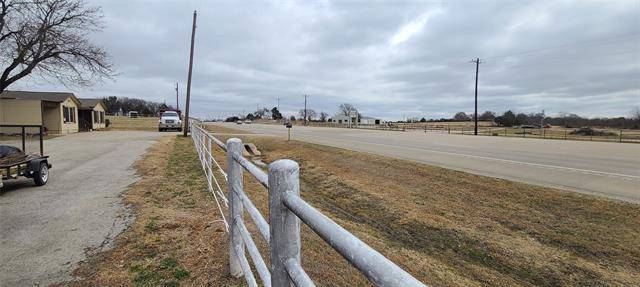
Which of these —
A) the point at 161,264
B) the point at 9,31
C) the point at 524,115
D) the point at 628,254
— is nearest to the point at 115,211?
the point at 161,264

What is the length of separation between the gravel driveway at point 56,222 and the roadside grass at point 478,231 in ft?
8.83

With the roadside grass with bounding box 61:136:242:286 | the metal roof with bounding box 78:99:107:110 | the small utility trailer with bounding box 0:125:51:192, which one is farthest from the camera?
the metal roof with bounding box 78:99:107:110

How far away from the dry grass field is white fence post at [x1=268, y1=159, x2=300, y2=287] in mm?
2332

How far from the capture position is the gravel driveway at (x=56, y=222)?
13.3ft

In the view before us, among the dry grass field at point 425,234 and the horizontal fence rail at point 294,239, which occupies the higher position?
the horizontal fence rail at point 294,239

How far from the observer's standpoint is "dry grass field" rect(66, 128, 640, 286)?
14.4 ft

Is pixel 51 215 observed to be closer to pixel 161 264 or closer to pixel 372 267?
pixel 161 264

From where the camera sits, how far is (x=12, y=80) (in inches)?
1000

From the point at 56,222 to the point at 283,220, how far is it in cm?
560

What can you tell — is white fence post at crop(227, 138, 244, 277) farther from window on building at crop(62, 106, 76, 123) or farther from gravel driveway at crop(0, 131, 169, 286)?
window on building at crop(62, 106, 76, 123)

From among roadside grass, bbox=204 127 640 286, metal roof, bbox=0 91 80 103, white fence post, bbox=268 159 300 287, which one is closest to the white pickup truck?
metal roof, bbox=0 91 80 103

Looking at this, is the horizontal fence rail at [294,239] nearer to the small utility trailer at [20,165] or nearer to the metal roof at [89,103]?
the small utility trailer at [20,165]

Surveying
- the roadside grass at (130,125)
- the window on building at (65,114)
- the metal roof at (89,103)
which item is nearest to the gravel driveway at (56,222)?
the window on building at (65,114)

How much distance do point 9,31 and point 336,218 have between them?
Answer: 2742 cm
